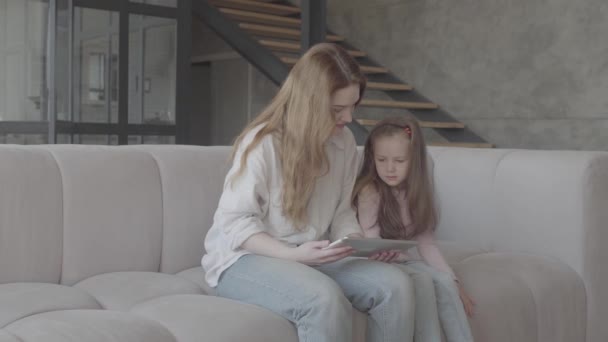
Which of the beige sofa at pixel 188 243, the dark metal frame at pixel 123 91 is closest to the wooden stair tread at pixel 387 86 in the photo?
the dark metal frame at pixel 123 91

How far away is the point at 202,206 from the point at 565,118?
3986 mm

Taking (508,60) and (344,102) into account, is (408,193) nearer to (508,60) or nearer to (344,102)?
(344,102)

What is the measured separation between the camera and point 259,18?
273 inches

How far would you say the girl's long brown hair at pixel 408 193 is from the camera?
2.46 metres

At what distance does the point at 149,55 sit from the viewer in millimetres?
5930

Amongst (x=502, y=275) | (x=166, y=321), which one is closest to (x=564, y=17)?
(x=502, y=275)

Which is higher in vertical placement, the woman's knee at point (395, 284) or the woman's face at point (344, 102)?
the woman's face at point (344, 102)

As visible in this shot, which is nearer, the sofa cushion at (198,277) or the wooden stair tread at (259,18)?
the sofa cushion at (198,277)

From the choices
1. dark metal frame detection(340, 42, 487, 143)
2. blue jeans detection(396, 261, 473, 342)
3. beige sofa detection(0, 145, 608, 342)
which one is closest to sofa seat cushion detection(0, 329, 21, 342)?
beige sofa detection(0, 145, 608, 342)

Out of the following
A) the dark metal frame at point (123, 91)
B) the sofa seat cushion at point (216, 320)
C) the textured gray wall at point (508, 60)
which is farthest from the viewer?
the textured gray wall at point (508, 60)

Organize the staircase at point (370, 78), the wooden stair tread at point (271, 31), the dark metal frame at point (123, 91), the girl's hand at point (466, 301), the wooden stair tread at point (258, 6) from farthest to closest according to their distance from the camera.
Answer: the wooden stair tread at point (258, 6)
the wooden stair tread at point (271, 31)
the staircase at point (370, 78)
the dark metal frame at point (123, 91)
the girl's hand at point (466, 301)

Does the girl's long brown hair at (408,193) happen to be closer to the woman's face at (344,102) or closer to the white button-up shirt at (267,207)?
the white button-up shirt at (267,207)

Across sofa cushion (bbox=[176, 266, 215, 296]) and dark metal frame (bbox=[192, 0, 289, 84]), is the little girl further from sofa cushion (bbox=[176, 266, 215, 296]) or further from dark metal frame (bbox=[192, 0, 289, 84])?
dark metal frame (bbox=[192, 0, 289, 84])

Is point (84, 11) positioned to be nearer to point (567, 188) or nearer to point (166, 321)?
point (567, 188)
